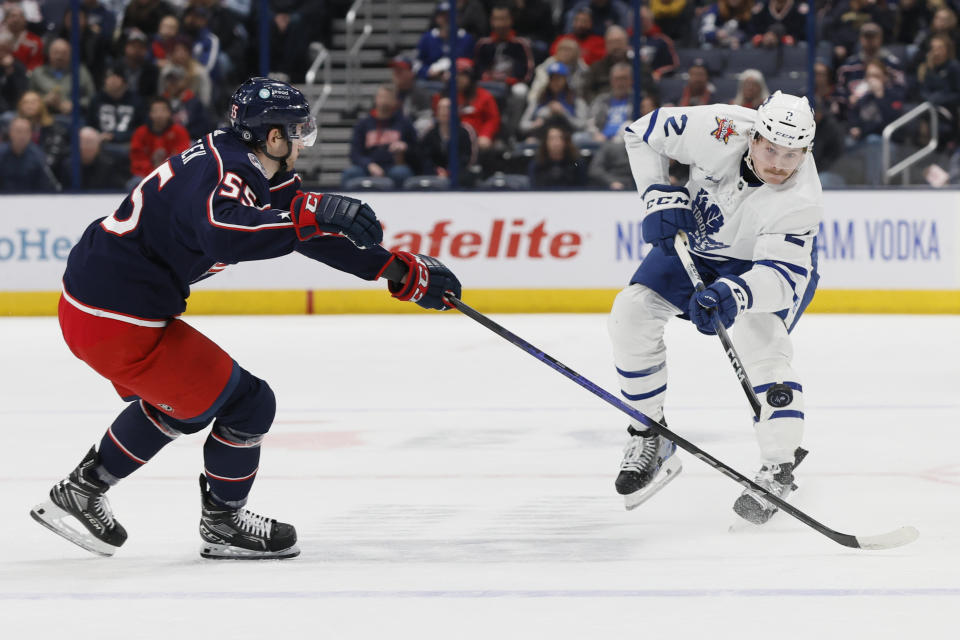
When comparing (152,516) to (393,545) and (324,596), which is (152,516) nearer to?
(393,545)

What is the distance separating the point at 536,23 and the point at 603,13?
0.44 m

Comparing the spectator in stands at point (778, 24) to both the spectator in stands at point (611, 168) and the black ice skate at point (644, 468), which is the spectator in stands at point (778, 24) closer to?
the spectator in stands at point (611, 168)

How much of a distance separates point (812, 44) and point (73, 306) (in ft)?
Answer: 22.0

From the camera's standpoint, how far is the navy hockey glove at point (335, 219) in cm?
285

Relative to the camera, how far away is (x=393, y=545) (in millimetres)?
3299

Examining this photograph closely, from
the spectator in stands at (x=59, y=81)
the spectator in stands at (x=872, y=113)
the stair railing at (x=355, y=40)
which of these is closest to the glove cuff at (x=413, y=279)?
the spectator in stands at (x=872, y=113)

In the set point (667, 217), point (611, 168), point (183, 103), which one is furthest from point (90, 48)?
point (667, 217)

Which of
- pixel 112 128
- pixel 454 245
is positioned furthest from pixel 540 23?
pixel 112 128

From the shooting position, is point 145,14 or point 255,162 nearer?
point 255,162

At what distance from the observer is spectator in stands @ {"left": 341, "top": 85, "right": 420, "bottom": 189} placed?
880 cm

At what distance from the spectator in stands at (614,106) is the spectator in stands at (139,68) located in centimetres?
284

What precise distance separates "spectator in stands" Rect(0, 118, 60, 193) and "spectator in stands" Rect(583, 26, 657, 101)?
11.1ft

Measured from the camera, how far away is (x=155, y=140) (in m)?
8.89

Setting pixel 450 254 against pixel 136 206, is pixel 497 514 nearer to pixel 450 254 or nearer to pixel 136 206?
pixel 136 206
